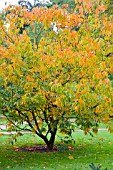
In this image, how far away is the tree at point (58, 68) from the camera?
755 cm

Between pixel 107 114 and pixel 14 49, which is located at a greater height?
pixel 14 49

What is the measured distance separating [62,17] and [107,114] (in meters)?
2.58

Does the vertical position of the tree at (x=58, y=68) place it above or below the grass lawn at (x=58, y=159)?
above

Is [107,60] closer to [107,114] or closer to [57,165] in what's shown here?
[107,114]

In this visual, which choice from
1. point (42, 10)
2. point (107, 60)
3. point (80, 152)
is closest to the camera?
point (42, 10)

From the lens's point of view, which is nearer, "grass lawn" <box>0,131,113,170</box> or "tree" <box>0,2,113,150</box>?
"grass lawn" <box>0,131,113,170</box>

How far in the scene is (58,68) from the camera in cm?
789

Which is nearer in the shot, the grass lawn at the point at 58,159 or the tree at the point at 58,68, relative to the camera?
the grass lawn at the point at 58,159

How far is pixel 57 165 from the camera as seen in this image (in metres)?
7.59

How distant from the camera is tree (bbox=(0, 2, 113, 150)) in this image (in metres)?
7.55

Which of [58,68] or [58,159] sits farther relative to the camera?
[58,159]

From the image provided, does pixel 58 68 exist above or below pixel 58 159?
above

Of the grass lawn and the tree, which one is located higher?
the tree

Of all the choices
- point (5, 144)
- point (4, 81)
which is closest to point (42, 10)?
point (4, 81)
